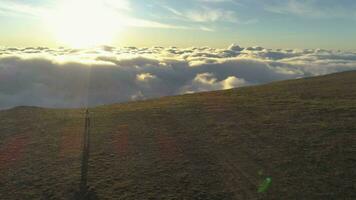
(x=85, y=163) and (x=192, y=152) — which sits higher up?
(x=192, y=152)

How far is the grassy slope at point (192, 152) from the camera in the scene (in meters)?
25.5

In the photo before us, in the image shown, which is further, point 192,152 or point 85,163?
point 192,152

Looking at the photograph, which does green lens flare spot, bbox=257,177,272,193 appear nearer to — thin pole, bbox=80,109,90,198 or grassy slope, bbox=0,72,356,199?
grassy slope, bbox=0,72,356,199

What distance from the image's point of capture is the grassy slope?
25500 mm

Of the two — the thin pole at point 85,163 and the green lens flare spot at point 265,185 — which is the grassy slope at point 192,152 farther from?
the thin pole at point 85,163

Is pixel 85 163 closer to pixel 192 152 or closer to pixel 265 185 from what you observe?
pixel 192 152

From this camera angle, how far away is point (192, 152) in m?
32.0

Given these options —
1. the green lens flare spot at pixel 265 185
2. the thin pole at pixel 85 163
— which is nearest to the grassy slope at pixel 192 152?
the green lens flare spot at pixel 265 185

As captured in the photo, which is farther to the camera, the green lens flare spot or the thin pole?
the thin pole

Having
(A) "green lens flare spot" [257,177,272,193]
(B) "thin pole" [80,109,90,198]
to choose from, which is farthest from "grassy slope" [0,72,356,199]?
(B) "thin pole" [80,109,90,198]

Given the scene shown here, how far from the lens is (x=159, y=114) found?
48406mm

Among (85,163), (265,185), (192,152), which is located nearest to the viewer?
(265,185)

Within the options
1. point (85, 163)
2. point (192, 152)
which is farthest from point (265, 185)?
point (85, 163)

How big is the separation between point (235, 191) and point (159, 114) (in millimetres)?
24568
